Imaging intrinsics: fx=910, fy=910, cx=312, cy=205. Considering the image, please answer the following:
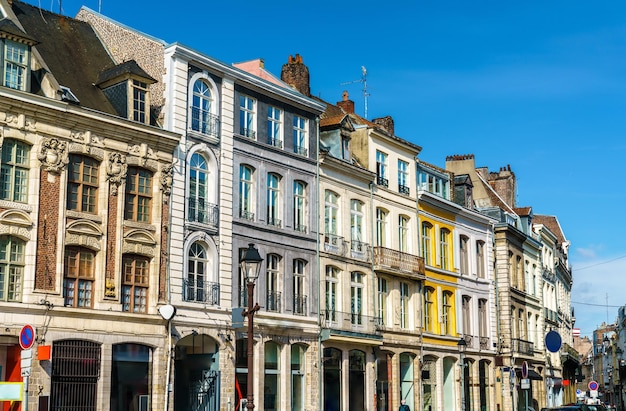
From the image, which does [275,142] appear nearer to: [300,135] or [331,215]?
[300,135]

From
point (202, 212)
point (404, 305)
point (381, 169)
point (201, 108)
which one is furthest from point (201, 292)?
point (404, 305)

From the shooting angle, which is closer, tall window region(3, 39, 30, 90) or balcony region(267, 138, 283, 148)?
tall window region(3, 39, 30, 90)

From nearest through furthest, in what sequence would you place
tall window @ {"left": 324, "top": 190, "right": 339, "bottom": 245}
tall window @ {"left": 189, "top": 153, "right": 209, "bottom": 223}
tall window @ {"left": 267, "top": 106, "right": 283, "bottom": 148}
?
tall window @ {"left": 189, "top": 153, "right": 209, "bottom": 223}
tall window @ {"left": 267, "top": 106, "right": 283, "bottom": 148}
tall window @ {"left": 324, "top": 190, "right": 339, "bottom": 245}

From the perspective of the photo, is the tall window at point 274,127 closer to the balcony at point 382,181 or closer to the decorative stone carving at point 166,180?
the decorative stone carving at point 166,180

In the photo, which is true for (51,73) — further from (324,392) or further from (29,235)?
(324,392)

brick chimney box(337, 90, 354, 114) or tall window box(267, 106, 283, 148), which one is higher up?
brick chimney box(337, 90, 354, 114)

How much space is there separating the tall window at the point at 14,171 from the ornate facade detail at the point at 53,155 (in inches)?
16.6

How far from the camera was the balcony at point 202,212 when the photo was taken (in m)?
28.7

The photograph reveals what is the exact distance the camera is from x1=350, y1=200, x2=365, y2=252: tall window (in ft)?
120

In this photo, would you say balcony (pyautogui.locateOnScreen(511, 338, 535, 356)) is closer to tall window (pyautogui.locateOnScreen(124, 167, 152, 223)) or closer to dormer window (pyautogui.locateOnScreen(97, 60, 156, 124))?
tall window (pyautogui.locateOnScreen(124, 167, 152, 223))

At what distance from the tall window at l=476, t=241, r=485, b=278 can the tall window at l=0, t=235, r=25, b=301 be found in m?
28.0

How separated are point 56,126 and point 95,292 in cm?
474

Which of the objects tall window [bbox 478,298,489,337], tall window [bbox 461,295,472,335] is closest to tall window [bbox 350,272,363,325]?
tall window [bbox 461,295,472,335]

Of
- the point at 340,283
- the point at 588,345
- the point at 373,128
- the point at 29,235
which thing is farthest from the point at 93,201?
the point at 588,345
